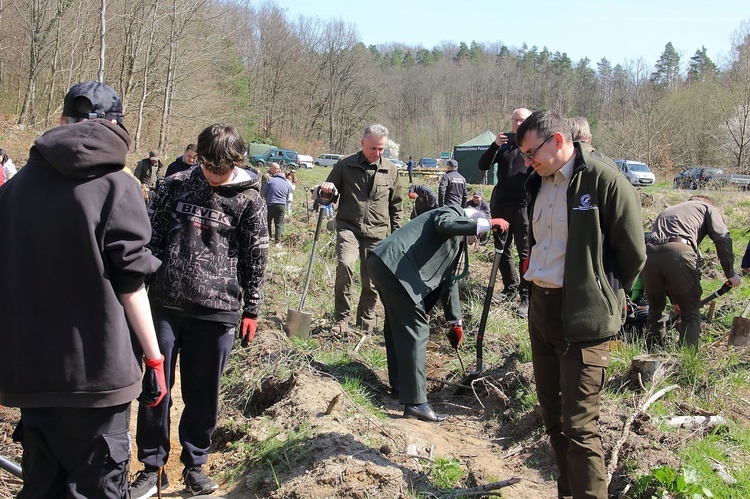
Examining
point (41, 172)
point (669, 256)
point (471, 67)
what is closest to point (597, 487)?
point (41, 172)

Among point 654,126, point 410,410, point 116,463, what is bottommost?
point 410,410

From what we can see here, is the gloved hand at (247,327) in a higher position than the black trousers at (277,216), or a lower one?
higher

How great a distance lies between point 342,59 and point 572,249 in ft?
214

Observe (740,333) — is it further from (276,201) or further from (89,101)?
(276,201)

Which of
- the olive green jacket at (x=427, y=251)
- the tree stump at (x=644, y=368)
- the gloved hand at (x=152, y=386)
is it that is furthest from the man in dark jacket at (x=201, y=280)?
the tree stump at (x=644, y=368)

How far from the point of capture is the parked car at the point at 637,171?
95.3 feet

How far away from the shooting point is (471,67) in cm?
9100

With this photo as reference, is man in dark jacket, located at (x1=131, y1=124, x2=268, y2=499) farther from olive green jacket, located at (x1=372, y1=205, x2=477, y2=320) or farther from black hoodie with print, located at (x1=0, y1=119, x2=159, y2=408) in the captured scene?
olive green jacket, located at (x1=372, y1=205, x2=477, y2=320)

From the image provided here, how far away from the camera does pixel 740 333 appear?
19.4ft

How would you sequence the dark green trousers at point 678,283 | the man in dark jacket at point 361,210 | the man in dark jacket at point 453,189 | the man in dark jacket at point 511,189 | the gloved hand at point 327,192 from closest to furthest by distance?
the dark green trousers at point 678,283 < the gloved hand at point 327,192 < the man in dark jacket at point 361,210 < the man in dark jacket at point 511,189 < the man in dark jacket at point 453,189

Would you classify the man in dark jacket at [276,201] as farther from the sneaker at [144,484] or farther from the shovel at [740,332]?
the sneaker at [144,484]

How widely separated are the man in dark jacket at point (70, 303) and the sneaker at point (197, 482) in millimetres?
1288

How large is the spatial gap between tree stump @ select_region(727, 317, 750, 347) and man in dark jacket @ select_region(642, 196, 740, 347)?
0.99ft

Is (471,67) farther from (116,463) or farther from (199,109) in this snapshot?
(116,463)
